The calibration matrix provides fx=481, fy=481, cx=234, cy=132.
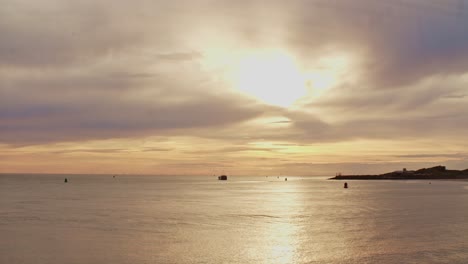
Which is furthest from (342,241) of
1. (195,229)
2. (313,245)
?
(195,229)

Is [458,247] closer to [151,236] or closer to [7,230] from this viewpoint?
[151,236]

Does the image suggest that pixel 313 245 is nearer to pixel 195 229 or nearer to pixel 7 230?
pixel 195 229

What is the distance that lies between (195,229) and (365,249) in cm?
1407

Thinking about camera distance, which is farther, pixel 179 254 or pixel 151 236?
pixel 151 236

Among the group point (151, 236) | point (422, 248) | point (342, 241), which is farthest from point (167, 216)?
point (422, 248)

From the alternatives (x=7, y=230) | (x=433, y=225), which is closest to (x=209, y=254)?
(x=7, y=230)

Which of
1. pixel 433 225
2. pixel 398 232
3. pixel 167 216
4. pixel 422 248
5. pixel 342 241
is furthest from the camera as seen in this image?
pixel 167 216

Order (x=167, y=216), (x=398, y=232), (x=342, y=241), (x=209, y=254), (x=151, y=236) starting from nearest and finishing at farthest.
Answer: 1. (x=209, y=254)
2. (x=342, y=241)
3. (x=151, y=236)
4. (x=398, y=232)
5. (x=167, y=216)

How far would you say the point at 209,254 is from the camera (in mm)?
26141

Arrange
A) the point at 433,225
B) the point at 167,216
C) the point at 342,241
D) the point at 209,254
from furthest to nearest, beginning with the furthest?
1. the point at 167,216
2. the point at 433,225
3. the point at 342,241
4. the point at 209,254

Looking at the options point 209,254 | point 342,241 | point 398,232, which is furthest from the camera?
point 398,232

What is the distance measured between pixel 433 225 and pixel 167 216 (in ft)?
80.4

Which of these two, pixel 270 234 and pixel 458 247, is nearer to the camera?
pixel 458 247

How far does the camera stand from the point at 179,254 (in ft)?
85.9
